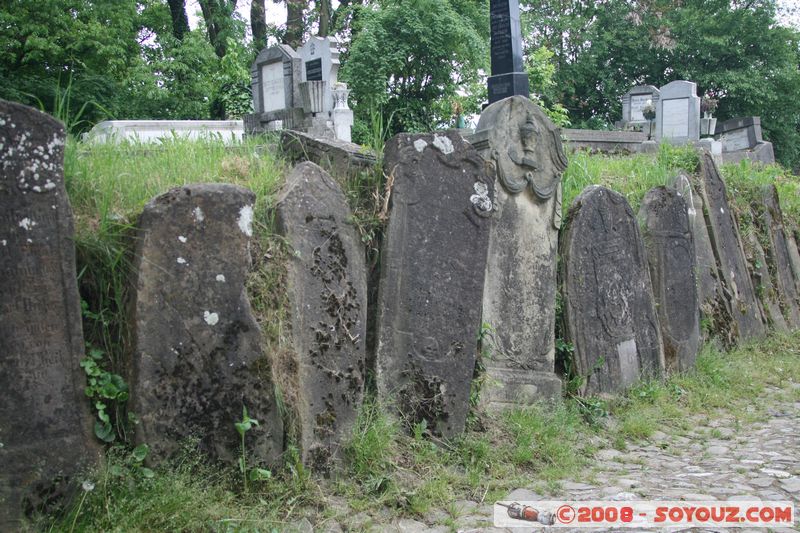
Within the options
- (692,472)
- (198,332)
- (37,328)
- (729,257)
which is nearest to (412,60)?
(729,257)

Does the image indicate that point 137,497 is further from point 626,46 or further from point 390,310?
point 626,46

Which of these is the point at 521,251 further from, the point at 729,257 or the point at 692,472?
the point at 729,257

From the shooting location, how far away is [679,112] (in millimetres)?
15289

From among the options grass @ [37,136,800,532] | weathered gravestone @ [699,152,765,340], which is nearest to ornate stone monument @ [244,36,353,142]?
weathered gravestone @ [699,152,765,340]

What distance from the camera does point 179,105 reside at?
Result: 612 inches

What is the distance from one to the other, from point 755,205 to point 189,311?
A: 6790 mm

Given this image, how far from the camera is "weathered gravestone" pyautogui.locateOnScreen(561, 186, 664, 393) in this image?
203 inches

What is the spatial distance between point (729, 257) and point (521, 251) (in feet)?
10.2

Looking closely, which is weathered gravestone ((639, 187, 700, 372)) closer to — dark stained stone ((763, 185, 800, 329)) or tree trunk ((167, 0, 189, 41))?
dark stained stone ((763, 185, 800, 329))

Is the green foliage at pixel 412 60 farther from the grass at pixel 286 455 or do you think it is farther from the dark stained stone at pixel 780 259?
the grass at pixel 286 455

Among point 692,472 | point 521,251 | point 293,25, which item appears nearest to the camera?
point 692,472

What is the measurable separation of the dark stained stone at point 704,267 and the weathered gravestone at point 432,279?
9.67 ft

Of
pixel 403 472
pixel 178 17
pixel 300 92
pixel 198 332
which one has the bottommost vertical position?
pixel 403 472

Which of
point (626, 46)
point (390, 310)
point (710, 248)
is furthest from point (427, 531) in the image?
point (626, 46)
